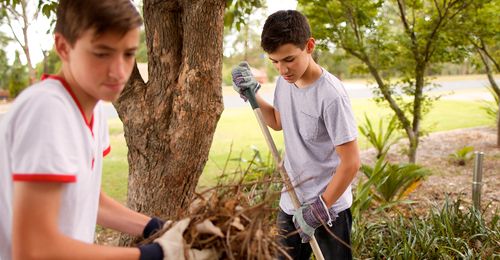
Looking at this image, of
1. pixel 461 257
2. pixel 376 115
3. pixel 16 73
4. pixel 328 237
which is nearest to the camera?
pixel 328 237

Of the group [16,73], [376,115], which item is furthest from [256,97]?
[16,73]

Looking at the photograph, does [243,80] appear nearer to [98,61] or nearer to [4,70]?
[98,61]

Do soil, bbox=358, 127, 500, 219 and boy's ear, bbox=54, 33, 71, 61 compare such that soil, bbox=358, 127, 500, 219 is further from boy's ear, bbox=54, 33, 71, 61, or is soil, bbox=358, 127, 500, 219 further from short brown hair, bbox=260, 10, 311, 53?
boy's ear, bbox=54, 33, 71, 61

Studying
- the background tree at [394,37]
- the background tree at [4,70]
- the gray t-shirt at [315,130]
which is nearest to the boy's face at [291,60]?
the gray t-shirt at [315,130]

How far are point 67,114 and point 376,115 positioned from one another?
1328cm

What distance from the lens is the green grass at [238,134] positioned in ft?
22.5

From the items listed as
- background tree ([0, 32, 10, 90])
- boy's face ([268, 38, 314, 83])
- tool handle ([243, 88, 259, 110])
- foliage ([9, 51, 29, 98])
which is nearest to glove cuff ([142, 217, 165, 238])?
boy's face ([268, 38, 314, 83])

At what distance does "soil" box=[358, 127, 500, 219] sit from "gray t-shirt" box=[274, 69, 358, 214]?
6.25 feet

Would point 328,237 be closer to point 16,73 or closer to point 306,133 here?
point 306,133

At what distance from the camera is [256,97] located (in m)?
2.71

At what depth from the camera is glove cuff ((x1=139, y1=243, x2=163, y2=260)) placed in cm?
118

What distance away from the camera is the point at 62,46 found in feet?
3.82

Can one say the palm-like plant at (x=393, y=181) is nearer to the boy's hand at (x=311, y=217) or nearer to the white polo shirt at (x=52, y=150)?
the boy's hand at (x=311, y=217)

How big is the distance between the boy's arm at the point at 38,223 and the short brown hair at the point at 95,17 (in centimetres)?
37
